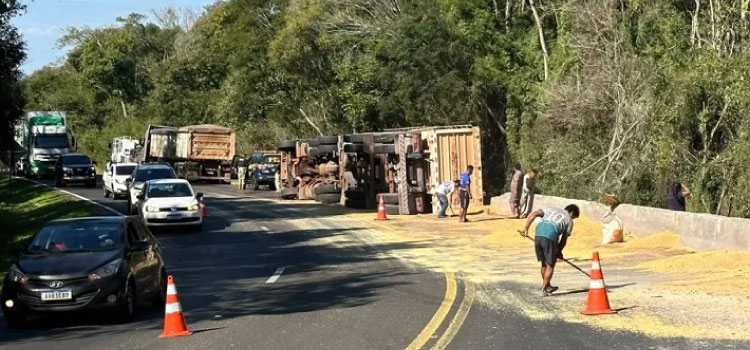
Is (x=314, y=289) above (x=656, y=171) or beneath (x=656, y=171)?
beneath

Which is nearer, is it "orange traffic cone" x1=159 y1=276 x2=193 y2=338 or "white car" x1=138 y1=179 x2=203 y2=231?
"orange traffic cone" x1=159 y1=276 x2=193 y2=338

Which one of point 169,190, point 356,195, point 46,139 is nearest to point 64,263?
point 169,190

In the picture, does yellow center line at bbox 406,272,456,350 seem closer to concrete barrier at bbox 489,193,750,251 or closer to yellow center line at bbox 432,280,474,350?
yellow center line at bbox 432,280,474,350

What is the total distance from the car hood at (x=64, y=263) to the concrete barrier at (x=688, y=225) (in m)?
10.6

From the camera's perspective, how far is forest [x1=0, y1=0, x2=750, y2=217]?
76.7ft

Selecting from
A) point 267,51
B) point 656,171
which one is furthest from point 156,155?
point 656,171

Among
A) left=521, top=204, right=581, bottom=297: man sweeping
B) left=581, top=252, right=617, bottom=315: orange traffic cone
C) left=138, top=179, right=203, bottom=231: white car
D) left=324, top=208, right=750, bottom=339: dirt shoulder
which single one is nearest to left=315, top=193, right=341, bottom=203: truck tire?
left=138, top=179, right=203, bottom=231: white car

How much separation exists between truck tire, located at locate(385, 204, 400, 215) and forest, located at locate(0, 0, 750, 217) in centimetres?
500

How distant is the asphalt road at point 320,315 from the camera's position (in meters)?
10.8

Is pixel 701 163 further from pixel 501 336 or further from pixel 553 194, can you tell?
pixel 501 336

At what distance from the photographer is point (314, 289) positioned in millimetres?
16016

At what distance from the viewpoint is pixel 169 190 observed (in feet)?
96.9

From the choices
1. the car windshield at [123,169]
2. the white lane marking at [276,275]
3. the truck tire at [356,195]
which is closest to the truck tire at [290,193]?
the truck tire at [356,195]

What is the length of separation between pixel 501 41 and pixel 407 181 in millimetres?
13337
